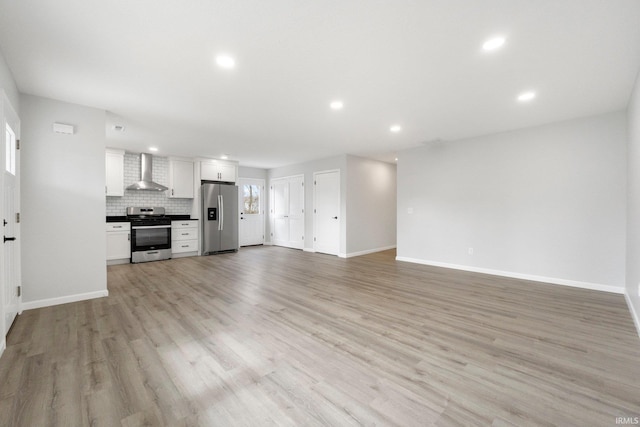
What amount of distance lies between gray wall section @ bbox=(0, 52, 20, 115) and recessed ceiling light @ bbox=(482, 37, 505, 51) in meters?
3.95

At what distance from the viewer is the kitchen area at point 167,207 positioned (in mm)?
5855

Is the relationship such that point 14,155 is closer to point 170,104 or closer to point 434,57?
point 170,104

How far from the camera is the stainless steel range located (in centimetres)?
587

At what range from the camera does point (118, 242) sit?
5695mm

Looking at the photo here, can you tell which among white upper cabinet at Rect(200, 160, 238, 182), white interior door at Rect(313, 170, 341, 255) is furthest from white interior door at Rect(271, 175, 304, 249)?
white upper cabinet at Rect(200, 160, 238, 182)

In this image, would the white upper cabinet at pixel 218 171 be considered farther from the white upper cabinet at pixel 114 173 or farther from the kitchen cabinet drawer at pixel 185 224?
the white upper cabinet at pixel 114 173

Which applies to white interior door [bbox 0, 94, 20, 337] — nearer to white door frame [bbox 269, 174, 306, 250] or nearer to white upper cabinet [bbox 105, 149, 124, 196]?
white upper cabinet [bbox 105, 149, 124, 196]

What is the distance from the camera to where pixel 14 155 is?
2805 mm

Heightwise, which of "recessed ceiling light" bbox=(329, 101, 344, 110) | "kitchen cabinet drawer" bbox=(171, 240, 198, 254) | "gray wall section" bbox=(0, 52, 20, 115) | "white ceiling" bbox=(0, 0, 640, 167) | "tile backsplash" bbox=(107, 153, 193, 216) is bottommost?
"kitchen cabinet drawer" bbox=(171, 240, 198, 254)

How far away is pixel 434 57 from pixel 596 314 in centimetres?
323

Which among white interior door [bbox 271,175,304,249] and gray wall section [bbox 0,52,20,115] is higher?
gray wall section [bbox 0,52,20,115]

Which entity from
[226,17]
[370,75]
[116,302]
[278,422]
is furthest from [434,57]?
[116,302]

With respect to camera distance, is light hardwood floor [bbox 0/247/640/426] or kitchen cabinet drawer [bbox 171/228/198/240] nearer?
light hardwood floor [bbox 0/247/640/426]

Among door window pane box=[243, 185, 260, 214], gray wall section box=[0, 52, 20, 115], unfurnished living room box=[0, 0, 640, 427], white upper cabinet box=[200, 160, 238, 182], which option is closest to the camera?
unfurnished living room box=[0, 0, 640, 427]
